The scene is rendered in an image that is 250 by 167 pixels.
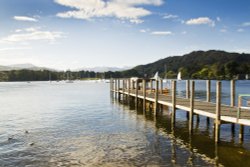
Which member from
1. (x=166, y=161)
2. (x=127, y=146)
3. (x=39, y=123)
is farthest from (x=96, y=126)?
(x=166, y=161)

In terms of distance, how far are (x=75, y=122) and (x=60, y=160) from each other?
559 inches

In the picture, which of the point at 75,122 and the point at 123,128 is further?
the point at 75,122

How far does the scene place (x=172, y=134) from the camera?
26688 mm

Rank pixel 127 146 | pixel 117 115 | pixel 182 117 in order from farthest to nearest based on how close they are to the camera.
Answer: pixel 117 115, pixel 182 117, pixel 127 146

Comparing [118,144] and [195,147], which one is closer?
[195,147]

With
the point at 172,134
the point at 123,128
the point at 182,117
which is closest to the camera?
the point at 172,134

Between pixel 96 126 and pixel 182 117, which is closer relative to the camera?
pixel 96 126

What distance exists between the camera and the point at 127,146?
22.6 metres

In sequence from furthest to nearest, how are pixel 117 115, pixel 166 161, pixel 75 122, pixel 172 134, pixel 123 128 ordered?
pixel 117 115
pixel 75 122
pixel 123 128
pixel 172 134
pixel 166 161

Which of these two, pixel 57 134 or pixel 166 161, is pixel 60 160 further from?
pixel 57 134

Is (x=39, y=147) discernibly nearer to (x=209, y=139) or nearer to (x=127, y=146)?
(x=127, y=146)

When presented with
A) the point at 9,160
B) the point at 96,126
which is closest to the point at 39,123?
the point at 96,126

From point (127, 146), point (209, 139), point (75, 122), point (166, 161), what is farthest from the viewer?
point (75, 122)

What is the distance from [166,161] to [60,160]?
20.8ft
